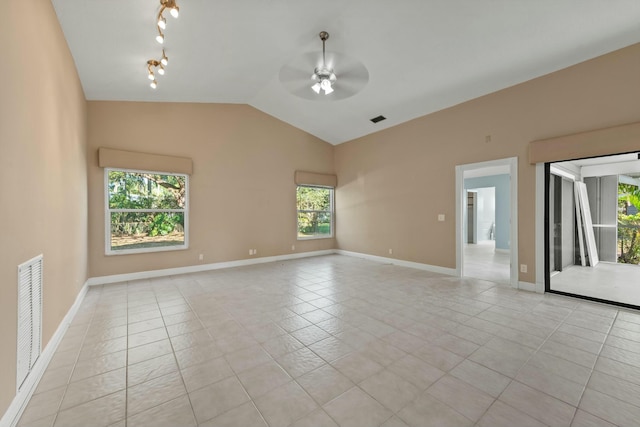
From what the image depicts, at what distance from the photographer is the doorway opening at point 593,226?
3947 mm

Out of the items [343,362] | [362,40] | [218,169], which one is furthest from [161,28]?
[343,362]

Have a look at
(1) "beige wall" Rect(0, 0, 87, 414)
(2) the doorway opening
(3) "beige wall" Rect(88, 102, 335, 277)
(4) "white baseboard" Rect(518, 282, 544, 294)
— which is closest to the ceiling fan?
(1) "beige wall" Rect(0, 0, 87, 414)

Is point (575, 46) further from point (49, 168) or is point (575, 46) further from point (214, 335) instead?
point (49, 168)

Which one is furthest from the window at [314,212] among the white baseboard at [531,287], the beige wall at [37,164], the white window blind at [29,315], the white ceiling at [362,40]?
the white window blind at [29,315]

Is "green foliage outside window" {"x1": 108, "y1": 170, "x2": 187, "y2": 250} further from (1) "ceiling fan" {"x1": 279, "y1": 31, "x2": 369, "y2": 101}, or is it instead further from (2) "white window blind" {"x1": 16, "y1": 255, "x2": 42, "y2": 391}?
(1) "ceiling fan" {"x1": 279, "y1": 31, "x2": 369, "y2": 101}

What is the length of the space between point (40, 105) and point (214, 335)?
8.19 feet

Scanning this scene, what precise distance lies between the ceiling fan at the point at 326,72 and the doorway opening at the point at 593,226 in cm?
313

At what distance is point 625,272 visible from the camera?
466 cm

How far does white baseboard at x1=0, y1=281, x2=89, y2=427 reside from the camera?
1.49m

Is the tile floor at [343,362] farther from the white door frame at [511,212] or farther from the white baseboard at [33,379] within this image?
the white door frame at [511,212]

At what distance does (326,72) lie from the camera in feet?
10.3

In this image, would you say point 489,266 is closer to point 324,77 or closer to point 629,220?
point 629,220

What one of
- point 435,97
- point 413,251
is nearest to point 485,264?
point 413,251

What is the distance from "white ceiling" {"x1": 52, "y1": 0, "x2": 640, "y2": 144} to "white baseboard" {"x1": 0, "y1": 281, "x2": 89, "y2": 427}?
10.4 ft
